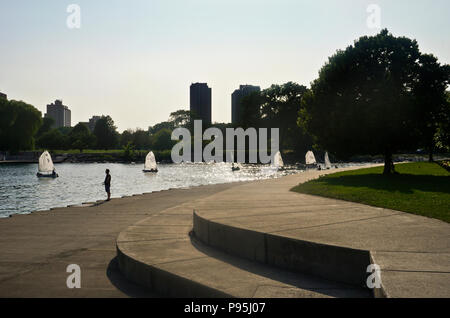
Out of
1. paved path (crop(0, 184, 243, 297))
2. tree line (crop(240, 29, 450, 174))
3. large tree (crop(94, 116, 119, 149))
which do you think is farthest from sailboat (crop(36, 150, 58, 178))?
large tree (crop(94, 116, 119, 149))

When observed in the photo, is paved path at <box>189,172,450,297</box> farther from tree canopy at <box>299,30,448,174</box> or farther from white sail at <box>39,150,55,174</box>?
white sail at <box>39,150,55,174</box>

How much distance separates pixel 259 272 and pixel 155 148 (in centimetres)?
16436

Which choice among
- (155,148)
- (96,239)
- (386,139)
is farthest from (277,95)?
(96,239)

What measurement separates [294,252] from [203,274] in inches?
57.1

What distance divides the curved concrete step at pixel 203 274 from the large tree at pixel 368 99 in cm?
2194

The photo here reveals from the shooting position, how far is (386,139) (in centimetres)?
2659

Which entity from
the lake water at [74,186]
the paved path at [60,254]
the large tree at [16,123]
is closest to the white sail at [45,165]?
the lake water at [74,186]

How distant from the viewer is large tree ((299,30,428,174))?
26.0m

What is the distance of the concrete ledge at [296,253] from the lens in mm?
5207

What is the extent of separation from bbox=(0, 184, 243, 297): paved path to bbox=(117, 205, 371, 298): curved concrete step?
14.0 inches

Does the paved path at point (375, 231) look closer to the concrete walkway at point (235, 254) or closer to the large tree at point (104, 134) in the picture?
the concrete walkway at point (235, 254)
